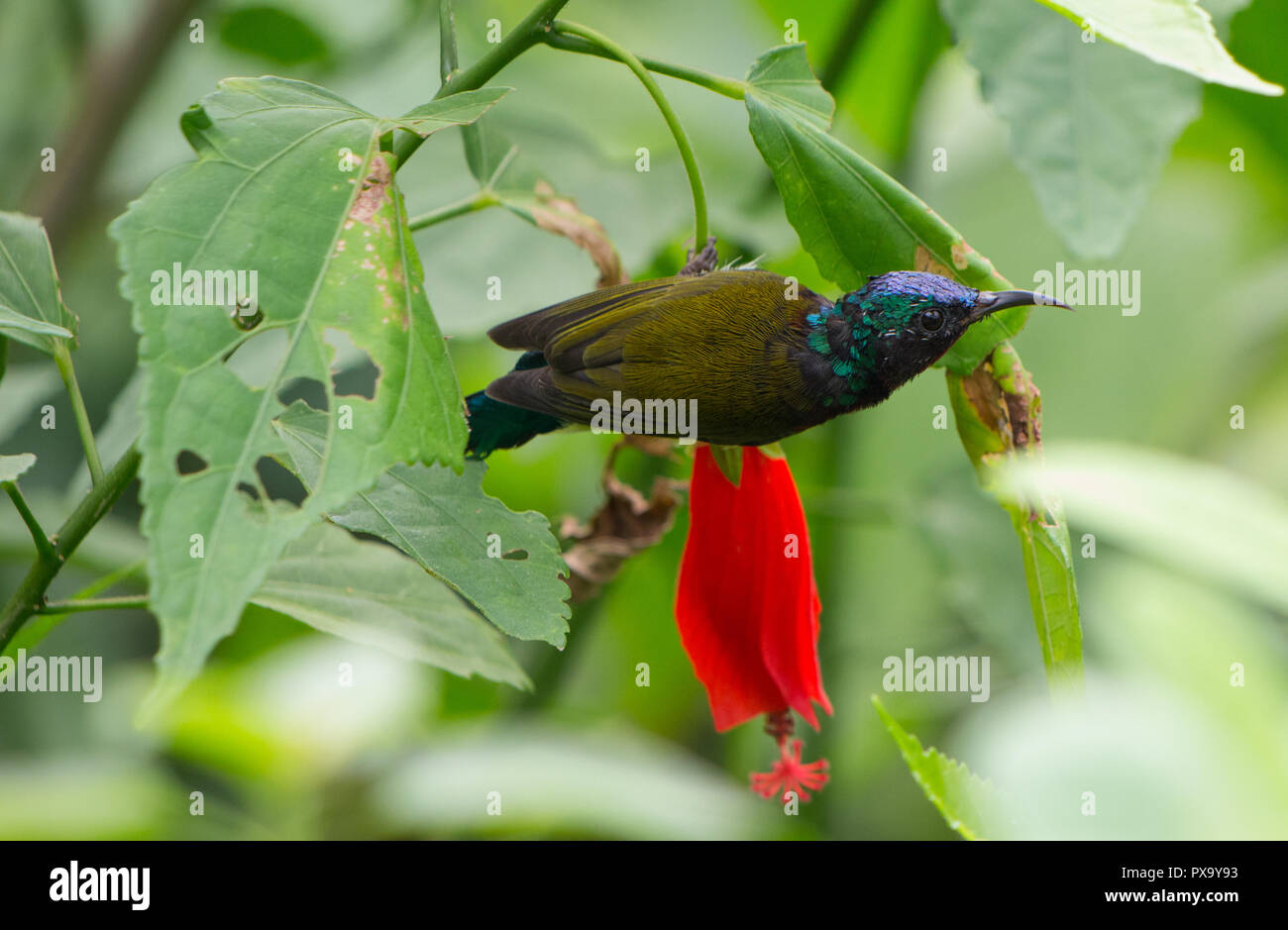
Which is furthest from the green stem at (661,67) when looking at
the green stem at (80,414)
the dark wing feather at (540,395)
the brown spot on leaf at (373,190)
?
the green stem at (80,414)

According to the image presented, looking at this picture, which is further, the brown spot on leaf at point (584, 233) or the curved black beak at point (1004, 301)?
the brown spot on leaf at point (584, 233)

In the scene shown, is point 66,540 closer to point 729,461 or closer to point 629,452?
point 729,461

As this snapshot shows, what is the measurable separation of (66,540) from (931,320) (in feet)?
1.74

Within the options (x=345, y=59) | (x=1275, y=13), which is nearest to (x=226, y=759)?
(x=345, y=59)

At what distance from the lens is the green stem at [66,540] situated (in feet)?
1.97

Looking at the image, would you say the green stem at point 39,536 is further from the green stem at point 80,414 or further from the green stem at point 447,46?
the green stem at point 447,46

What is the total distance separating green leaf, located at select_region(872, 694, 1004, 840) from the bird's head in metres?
0.29

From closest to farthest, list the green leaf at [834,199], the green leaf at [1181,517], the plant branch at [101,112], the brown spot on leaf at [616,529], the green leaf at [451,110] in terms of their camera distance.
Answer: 1. the green leaf at [1181,517]
2. the green leaf at [451,110]
3. the green leaf at [834,199]
4. the brown spot on leaf at [616,529]
5. the plant branch at [101,112]

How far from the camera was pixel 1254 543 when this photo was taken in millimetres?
490

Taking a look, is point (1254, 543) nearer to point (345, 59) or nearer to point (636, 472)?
point (636, 472)

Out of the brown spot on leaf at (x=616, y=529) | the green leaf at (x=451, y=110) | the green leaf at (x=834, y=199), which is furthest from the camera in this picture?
the brown spot on leaf at (x=616, y=529)

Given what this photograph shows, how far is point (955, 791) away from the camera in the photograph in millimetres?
572

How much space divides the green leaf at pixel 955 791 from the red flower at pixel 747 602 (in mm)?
233

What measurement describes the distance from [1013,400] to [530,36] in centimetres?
35
